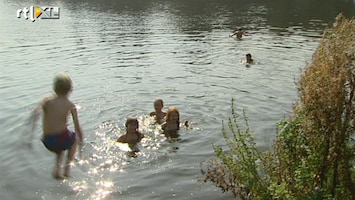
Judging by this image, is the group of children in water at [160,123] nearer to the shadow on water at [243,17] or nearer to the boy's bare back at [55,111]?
the boy's bare back at [55,111]

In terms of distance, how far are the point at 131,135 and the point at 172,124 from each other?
4.95 ft

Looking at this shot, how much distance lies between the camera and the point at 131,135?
12922 millimetres

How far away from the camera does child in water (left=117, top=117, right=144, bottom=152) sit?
12750mm

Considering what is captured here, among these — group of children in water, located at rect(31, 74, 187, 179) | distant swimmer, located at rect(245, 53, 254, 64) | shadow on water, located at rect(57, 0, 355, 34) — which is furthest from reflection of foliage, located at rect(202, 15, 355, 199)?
shadow on water, located at rect(57, 0, 355, 34)

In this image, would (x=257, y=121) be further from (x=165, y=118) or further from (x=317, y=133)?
(x=317, y=133)

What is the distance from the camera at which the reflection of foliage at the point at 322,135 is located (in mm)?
6582

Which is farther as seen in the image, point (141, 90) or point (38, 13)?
point (38, 13)

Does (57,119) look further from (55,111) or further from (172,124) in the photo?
(172,124)

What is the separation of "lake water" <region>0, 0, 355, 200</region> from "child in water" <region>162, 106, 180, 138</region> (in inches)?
11.0

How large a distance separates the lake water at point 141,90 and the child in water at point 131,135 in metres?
0.28

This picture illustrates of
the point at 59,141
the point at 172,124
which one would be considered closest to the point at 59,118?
the point at 59,141

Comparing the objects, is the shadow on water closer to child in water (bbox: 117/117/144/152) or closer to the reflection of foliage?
child in water (bbox: 117/117/144/152)

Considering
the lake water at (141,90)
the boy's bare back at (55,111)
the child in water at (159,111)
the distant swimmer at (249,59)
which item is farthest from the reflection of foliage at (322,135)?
the distant swimmer at (249,59)

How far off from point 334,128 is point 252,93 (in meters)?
11.7
